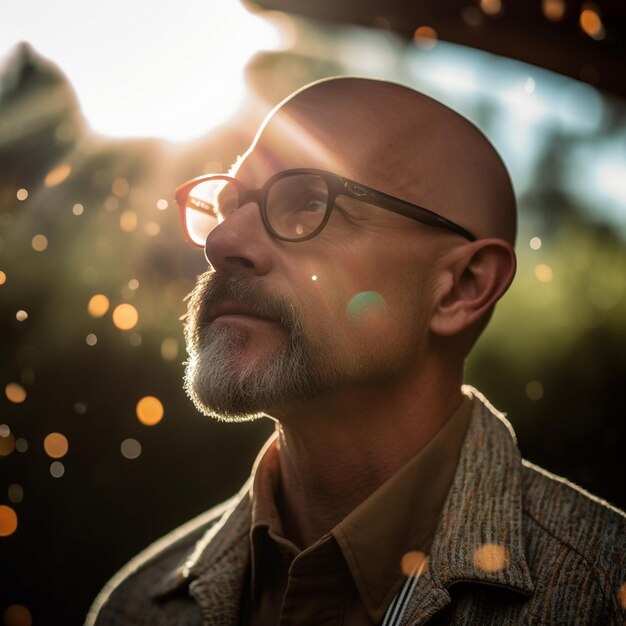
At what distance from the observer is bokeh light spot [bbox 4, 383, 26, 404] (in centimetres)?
358

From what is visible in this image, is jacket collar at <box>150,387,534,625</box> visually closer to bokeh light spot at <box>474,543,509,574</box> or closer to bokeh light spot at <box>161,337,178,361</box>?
bokeh light spot at <box>474,543,509,574</box>

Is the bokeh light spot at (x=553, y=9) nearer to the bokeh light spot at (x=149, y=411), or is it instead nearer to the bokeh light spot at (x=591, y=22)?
the bokeh light spot at (x=591, y=22)

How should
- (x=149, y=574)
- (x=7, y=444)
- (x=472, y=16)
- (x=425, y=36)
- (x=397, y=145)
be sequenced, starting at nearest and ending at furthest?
(x=397, y=145) → (x=149, y=574) → (x=472, y=16) → (x=425, y=36) → (x=7, y=444)

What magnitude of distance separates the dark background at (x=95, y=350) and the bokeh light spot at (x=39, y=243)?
24mm

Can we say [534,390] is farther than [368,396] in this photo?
Yes

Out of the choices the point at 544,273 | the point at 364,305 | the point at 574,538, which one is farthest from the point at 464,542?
the point at 544,273

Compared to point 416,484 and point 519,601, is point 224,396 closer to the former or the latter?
point 416,484

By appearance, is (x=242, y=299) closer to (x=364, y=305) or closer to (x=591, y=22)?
(x=364, y=305)

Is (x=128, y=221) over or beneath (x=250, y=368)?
over

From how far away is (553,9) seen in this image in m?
2.33

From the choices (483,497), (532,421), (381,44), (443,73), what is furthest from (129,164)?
(532,421)

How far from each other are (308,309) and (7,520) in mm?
3238

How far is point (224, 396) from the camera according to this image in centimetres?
149

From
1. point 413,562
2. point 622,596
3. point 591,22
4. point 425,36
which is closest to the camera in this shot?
point 622,596
